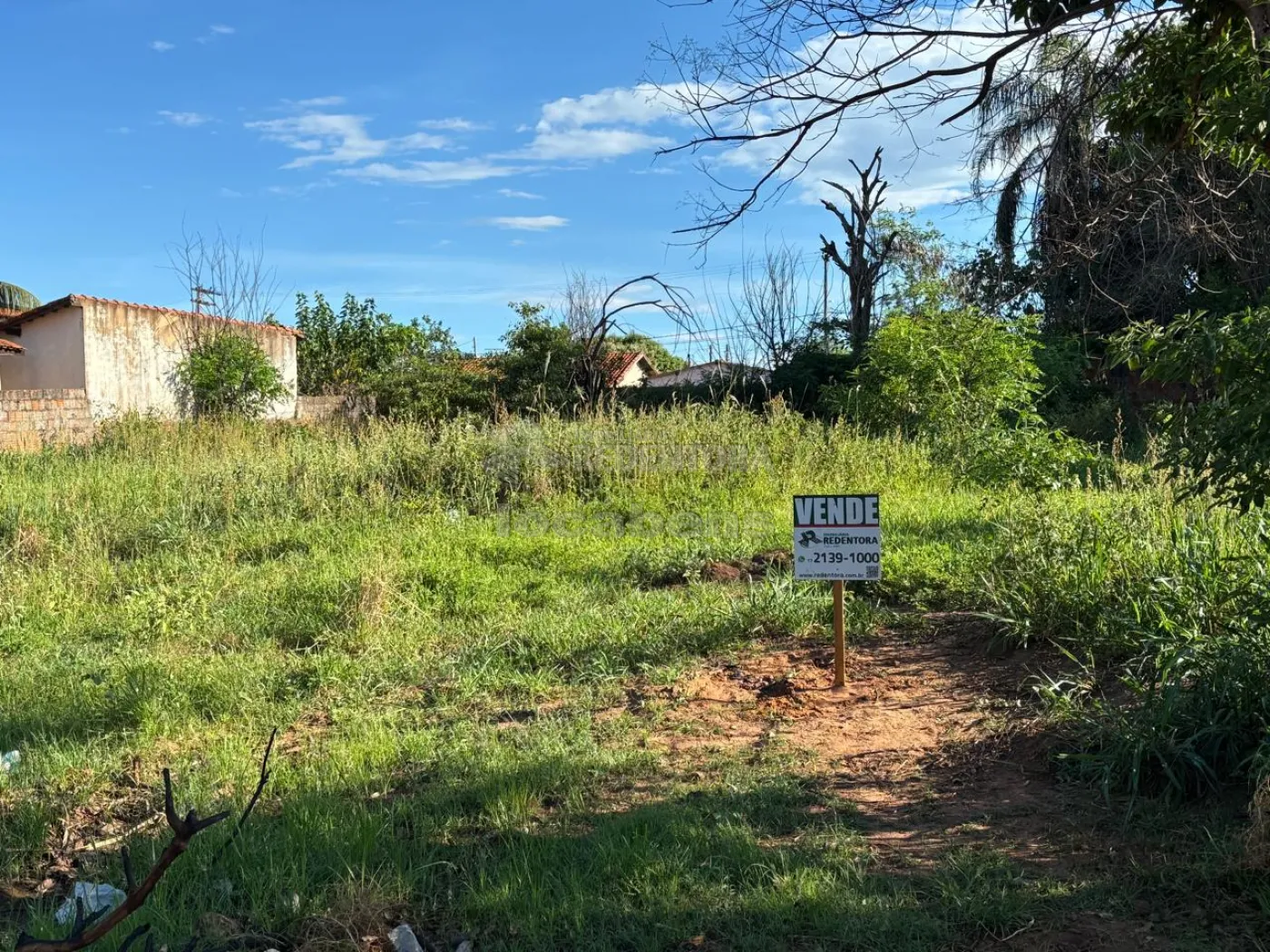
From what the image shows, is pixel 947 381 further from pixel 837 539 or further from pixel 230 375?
pixel 230 375

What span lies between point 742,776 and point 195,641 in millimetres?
3884

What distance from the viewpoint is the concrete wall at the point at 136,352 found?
20703 millimetres

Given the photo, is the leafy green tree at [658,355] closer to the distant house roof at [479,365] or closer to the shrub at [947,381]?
the distant house roof at [479,365]

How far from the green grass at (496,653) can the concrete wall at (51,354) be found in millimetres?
10801

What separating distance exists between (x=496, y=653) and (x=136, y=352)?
64.3ft

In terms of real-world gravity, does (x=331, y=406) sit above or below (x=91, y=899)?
above

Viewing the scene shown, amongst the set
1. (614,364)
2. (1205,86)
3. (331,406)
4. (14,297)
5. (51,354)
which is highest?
(14,297)

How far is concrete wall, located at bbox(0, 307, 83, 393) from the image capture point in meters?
20.6

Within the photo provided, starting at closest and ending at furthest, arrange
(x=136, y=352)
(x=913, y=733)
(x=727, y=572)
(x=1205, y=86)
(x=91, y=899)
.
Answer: (x=91, y=899)
(x=1205, y=86)
(x=913, y=733)
(x=727, y=572)
(x=136, y=352)

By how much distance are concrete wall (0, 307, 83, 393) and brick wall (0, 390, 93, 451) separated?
3727 millimetres

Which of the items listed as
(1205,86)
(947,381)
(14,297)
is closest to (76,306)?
(14,297)

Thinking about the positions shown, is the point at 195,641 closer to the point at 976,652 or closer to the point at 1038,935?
the point at 976,652

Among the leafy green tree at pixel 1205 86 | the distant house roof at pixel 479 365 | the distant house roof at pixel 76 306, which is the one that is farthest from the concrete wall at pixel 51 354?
the leafy green tree at pixel 1205 86

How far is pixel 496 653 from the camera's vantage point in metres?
5.57
